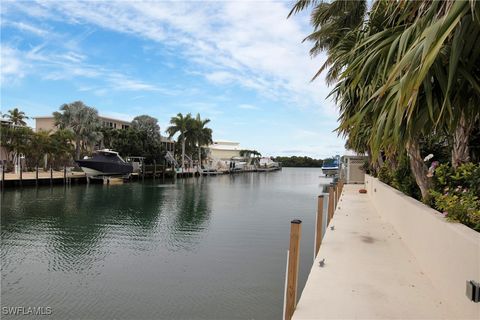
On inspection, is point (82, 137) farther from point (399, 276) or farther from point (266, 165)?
point (266, 165)

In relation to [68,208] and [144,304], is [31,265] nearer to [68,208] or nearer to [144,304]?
[144,304]

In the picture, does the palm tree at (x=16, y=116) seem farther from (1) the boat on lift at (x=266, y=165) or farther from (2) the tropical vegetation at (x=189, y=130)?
(1) the boat on lift at (x=266, y=165)

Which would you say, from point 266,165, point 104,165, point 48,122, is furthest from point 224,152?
point 104,165

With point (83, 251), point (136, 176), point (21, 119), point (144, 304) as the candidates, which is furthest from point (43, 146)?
point (144, 304)

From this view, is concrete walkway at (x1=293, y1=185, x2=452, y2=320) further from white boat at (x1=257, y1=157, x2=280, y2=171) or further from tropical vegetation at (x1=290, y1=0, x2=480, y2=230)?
white boat at (x1=257, y1=157, x2=280, y2=171)

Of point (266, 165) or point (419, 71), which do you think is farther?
point (266, 165)

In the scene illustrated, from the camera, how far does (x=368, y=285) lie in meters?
4.98

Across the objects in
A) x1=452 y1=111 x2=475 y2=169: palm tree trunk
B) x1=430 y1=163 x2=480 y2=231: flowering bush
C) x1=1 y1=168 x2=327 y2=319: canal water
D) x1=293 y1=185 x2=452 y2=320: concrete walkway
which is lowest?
x1=1 y1=168 x2=327 y2=319: canal water

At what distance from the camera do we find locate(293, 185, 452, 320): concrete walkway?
412cm

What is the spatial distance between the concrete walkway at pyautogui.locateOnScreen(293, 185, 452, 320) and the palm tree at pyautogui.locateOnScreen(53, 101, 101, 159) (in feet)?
153

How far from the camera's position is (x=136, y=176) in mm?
48781

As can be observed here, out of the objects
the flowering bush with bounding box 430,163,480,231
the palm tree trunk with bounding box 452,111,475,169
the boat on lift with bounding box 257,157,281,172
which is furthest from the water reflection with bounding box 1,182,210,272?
the boat on lift with bounding box 257,157,281,172

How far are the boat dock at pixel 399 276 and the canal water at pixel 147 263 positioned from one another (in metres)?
2.00

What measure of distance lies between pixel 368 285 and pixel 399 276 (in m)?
0.71
